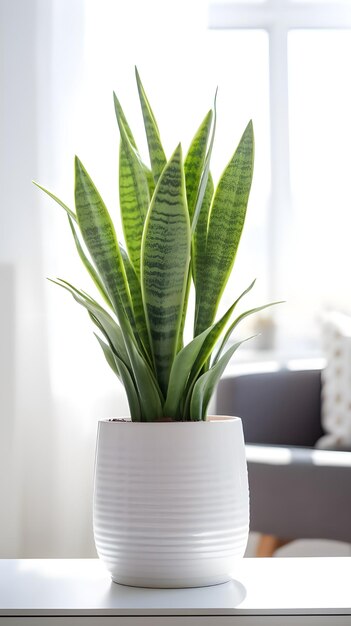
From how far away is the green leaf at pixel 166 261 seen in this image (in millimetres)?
→ 876

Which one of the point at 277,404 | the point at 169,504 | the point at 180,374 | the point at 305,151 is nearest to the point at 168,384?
the point at 180,374

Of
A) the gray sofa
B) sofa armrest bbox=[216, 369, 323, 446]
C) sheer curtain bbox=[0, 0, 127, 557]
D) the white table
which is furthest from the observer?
sofa armrest bbox=[216, 369, 323, 446]

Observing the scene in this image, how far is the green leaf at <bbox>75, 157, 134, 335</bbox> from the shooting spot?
3.03 ft

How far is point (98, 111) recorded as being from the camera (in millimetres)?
2143

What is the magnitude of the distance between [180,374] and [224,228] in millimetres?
165

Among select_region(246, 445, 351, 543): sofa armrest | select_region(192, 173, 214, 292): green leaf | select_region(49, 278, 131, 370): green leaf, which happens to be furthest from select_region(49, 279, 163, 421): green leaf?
select_region(246, 445, 351, 543): sofa armrest

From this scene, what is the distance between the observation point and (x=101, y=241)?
3.03ft

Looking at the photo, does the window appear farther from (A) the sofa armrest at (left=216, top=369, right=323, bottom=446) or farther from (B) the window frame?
(A) the sofa armrest at (left=216, top=369, right=323, bottom=446)

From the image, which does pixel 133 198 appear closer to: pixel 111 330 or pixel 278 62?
pixel 111 330

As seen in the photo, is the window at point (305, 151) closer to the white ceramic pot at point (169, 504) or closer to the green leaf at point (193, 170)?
the green leaf at point (193, 170)

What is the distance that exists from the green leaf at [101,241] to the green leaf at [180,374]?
2.4 inches

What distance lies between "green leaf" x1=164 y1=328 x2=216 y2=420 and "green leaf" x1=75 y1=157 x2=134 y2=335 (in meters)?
0.06

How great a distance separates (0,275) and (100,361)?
0.31 meters

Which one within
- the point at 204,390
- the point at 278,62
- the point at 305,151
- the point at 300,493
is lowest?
the point at 300,493
